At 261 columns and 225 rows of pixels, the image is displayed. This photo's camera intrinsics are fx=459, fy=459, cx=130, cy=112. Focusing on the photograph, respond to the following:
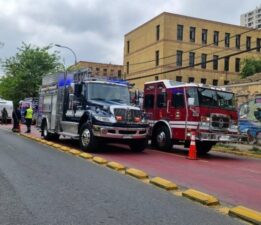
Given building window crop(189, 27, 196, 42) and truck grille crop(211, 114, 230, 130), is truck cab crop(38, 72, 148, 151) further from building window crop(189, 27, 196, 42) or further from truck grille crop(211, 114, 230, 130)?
building window crop(189, 27, 196, 42)

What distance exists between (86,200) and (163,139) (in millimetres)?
10011

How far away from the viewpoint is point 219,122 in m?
16.1

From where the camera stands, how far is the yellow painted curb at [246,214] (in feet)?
22.0

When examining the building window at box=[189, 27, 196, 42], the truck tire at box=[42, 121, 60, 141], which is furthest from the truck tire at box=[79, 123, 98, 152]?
the building window at box=[189, 27, 196, 42]

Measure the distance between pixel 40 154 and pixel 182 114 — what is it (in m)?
5.21

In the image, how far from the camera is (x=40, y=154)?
14.5 m

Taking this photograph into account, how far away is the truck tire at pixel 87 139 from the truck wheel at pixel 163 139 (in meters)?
2.95

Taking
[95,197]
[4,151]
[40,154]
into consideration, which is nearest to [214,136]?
[40,154]

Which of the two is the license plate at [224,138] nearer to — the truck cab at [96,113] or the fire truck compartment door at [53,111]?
the truck cab at [96,113]

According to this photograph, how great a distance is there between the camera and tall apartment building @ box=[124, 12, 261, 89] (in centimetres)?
6362

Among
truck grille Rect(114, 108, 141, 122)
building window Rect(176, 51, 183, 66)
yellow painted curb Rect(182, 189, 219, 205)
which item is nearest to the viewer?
yellow painted curb Rect(182, 189, 219, 205)

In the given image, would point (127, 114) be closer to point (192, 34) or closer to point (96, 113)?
point (96, 113)

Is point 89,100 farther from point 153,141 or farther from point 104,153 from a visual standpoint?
point 153,141

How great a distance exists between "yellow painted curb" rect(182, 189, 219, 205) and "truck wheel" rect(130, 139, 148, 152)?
8.06 m
